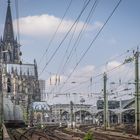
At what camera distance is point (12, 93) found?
179 m

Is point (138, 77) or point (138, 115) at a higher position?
point (138, 77)

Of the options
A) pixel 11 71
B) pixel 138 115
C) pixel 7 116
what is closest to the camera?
pixel 138 115

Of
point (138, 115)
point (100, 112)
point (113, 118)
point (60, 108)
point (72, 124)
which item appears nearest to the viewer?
point (138, 115)

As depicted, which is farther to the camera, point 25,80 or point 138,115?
point 25,80

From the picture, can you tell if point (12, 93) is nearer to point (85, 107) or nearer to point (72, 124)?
point (85, 107)

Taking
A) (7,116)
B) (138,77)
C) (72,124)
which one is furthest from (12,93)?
(138,77)

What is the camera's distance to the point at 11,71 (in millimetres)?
194250

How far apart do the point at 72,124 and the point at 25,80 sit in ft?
380

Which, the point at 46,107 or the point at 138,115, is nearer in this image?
the point at 138,115

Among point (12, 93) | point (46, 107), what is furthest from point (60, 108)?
point (12, 93)

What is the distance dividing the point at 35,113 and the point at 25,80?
1056 inches

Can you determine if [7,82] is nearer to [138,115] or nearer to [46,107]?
[46,107]

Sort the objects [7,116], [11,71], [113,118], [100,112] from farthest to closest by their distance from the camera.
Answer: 1. [11,71]
2. [113,118]
3. [100,112]
4. [7,116]

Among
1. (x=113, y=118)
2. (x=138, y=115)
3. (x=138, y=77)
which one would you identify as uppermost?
(x=138, y=77)
